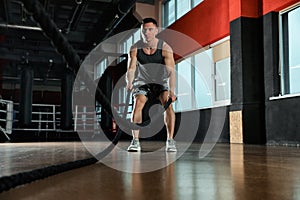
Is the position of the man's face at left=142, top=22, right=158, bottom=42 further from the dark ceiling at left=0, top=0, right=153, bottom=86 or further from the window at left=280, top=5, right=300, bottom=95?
the dark ceiling at left=0, top=0, right=153, bottom=86

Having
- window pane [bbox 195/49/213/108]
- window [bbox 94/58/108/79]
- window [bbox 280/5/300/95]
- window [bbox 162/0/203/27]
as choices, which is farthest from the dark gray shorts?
window [bbox 94/58/108/79]

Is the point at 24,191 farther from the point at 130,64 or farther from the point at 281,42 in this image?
the point at 281,42

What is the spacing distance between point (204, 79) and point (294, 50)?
2372 mm

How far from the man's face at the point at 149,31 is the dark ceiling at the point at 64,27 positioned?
3.56 m

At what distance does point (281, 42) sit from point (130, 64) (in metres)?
3.20

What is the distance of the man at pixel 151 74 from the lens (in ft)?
9.16

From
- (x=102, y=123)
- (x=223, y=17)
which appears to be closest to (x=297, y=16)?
(x=223, y=17)

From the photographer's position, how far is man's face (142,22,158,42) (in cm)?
273

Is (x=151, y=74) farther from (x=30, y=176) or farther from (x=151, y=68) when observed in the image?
(x=30, y=176)

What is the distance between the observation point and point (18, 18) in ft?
35.3

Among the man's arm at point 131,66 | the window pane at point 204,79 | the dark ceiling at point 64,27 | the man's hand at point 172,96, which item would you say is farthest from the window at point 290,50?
the dark ceiling at point 64,27

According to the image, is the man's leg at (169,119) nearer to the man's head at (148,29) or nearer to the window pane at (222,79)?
the man's head at (148,29)

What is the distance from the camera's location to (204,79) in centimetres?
715

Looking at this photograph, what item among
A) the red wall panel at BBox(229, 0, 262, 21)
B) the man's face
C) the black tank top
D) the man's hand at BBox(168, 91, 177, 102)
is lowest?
the man's hand at BBox(168, 91, 177, 102)
